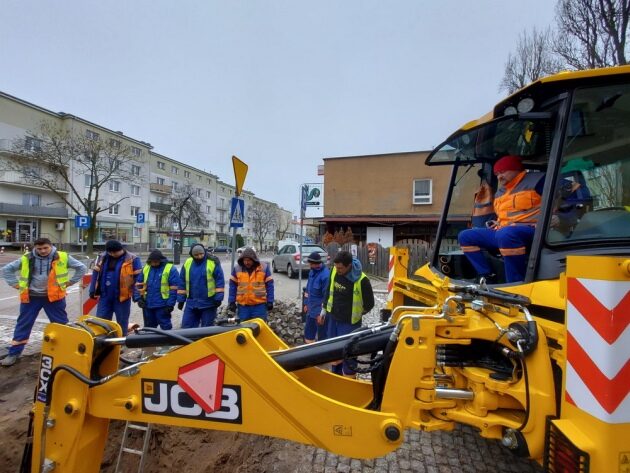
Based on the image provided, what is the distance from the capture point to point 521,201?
2230 mm

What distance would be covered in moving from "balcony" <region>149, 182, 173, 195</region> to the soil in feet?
171

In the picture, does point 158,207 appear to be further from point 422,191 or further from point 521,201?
point 521,201

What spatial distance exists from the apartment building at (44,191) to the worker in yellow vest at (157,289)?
29.3 metres

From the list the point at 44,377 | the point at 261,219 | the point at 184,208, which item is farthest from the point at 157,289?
the point at 261,219

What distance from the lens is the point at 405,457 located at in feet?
9.55

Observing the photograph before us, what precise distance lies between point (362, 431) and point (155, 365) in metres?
1.06

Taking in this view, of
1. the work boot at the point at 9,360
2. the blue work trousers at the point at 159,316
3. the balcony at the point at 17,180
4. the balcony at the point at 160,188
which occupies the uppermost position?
the balcony at the point at 160,188

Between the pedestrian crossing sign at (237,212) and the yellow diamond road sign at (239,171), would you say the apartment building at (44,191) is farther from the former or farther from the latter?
the yellow diamond road sign at (239,171)

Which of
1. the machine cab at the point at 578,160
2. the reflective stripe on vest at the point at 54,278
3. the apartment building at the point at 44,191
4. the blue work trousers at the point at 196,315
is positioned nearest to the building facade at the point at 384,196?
the blue work trousers at the point at 196,315

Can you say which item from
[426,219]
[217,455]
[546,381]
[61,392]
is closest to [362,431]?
[546,381]

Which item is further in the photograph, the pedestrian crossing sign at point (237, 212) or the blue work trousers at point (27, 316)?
the pedestrian crossing sign at point (237, 212)

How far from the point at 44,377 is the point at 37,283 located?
13.1 feet

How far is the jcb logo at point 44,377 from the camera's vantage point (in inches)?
73.8

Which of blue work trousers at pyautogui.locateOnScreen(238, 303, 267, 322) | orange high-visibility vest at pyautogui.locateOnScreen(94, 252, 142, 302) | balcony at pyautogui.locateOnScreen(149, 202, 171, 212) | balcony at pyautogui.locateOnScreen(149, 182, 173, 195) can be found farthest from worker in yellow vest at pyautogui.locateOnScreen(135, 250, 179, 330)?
balcony at pyautogui.locateOnScreen(149, 182, 173, 195)
